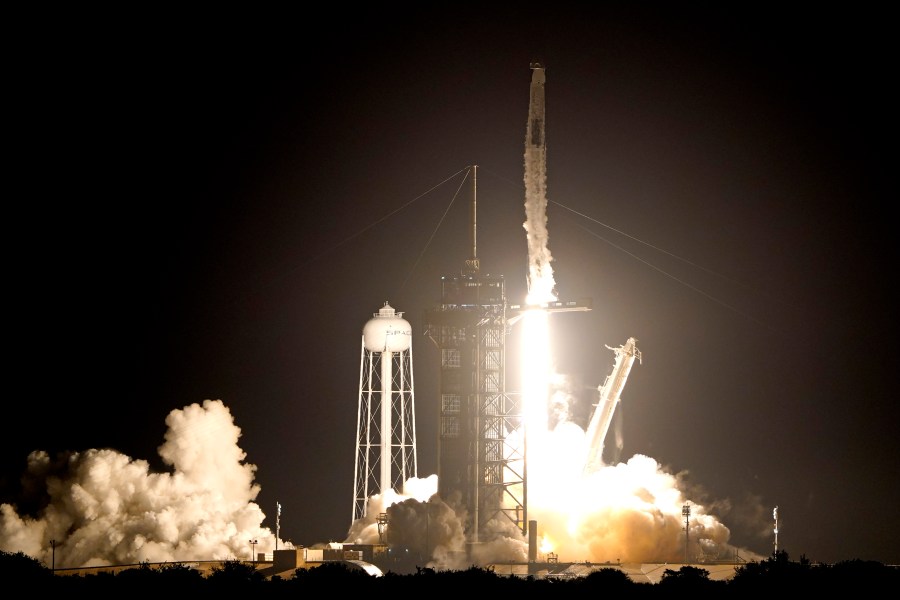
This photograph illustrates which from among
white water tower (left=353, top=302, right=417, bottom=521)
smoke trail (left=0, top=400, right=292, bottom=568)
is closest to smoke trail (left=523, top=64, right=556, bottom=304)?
white water tower (left=353, top=302, right=417, bottom=521)

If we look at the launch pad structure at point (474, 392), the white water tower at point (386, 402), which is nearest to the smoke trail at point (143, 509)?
the white water tower at point (386, 402)

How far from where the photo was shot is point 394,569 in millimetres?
65000

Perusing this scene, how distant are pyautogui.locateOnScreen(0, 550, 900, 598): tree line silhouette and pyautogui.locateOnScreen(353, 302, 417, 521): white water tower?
17.2m

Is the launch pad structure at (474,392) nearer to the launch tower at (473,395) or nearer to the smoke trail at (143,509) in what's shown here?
the launch tower at (473,395)

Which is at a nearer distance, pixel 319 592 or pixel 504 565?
pixel 319 592

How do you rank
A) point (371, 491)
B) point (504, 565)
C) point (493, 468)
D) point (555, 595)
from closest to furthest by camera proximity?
point (555, 595) < point (504, 565) < point (493, 468) < point (371, 491)

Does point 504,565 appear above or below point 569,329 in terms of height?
below

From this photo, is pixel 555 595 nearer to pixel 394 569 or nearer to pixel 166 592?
pixel 166 592

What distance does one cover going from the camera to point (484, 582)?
52344mm

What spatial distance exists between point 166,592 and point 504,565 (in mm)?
15924

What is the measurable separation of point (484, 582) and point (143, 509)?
21.7 m

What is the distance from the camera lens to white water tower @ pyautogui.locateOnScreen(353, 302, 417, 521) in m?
72.1

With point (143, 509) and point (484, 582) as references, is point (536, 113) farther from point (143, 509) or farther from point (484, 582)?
point (484, 582)

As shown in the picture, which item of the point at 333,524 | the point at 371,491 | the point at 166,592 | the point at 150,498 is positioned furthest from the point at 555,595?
the point at 333,524
